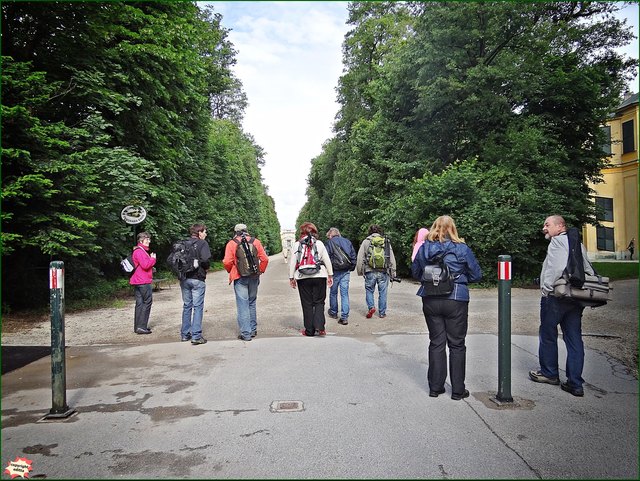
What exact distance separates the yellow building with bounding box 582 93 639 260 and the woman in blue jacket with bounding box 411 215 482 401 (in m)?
34.2

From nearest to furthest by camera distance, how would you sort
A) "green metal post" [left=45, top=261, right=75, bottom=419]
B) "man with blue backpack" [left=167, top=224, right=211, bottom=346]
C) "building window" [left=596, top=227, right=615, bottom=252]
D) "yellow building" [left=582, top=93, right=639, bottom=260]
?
"green metal post" [left=45, top=261, right=75, bottom=419]
"man with blue backpack" [left=167, top=224, right=211, bottom=346]
"yellow building" [left=582, top=93, right=639, bottom=260]
"building window" [left=596, top=227, right=615, bottom=252]

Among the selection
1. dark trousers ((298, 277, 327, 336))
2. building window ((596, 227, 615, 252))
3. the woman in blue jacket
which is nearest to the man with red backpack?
dark trousers ((298, 277, 327, 336))

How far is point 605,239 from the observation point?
3716cm

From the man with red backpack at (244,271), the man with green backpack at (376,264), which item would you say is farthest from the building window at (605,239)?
the man with red backpack at (244,271)

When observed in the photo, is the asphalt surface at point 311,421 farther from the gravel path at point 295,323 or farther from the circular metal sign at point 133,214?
the circular metal sign at point 133,214

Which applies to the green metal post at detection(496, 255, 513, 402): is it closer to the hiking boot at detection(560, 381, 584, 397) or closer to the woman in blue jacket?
the woman in blue jacket

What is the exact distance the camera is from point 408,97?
2248 cm

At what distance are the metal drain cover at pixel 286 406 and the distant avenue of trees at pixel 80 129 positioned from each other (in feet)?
23.5

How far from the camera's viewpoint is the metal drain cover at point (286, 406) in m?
4.49

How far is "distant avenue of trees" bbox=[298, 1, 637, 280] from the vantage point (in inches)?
657

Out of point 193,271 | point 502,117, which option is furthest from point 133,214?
point 502,117

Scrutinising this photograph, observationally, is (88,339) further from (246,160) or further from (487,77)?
(246,160)

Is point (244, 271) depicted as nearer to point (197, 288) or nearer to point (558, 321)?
point (197, 288)

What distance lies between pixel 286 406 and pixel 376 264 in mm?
5415
